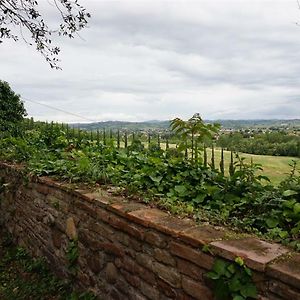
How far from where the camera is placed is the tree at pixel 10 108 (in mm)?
10078

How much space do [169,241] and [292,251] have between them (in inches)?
32.4

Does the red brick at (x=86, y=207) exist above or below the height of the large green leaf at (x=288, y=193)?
below

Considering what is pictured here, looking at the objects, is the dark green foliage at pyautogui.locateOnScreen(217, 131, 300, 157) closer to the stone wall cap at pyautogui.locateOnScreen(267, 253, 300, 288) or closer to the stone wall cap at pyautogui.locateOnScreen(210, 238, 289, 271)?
the stone wall cap at pyautogui.locateOnScreen(210, 238, 289, 271)

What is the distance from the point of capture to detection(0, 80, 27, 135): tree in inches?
397

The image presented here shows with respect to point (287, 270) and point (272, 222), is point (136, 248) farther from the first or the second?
point (287, 270)

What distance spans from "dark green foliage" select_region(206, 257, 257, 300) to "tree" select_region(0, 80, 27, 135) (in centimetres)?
867

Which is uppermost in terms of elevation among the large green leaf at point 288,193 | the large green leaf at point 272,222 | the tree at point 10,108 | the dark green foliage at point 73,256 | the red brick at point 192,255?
the tree at point 10,108

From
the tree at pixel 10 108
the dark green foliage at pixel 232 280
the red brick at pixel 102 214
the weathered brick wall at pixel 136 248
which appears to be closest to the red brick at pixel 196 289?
the weathered brick wall at pixel 136 248

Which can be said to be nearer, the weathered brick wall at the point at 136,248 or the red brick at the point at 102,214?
the weathered brick wall at the point at 136,248

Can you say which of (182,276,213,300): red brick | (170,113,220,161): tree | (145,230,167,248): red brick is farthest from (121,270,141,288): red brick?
(170,113,220,161): tree

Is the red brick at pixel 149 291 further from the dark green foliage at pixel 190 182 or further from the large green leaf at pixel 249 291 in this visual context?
the large green leaf at pixel 249 291

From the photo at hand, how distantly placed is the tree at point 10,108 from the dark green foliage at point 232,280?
8672 millimetres

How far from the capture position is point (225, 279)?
2035mm

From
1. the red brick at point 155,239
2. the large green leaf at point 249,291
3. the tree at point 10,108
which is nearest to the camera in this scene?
the large green leaf at point 249,291
